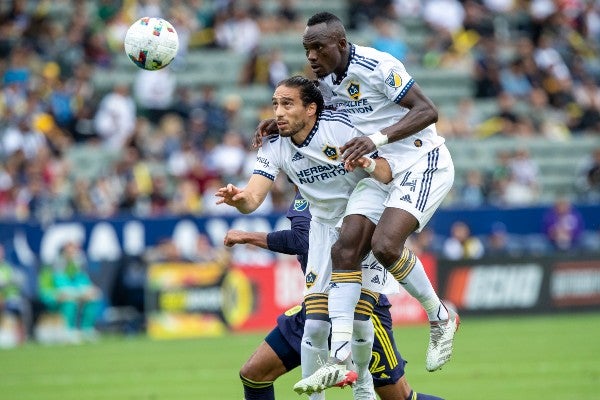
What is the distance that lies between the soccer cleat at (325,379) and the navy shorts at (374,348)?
601 millimetres

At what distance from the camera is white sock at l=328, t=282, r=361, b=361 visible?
974cm

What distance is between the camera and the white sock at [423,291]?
10344mm

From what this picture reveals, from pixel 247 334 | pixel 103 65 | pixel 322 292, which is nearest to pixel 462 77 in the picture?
pixel 103 65

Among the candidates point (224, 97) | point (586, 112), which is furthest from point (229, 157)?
point (586, 112)

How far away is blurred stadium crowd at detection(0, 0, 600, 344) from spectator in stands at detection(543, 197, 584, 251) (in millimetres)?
55

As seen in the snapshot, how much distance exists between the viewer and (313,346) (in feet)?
32.3

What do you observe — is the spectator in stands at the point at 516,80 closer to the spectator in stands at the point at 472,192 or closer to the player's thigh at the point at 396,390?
the spectator in stands at the point at 472,192

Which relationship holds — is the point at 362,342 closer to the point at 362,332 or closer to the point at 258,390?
the point at 362,332

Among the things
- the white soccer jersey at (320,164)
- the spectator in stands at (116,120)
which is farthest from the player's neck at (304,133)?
the spectator in stands at (116,120)

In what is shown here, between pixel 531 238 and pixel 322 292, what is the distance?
52.8 ft

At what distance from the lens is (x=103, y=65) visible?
26.4 metres

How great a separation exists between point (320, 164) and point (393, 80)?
0.85m

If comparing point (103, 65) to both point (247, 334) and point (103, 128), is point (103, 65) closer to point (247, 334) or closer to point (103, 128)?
point (103, 128)

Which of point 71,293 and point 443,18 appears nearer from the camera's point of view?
point 71,293
